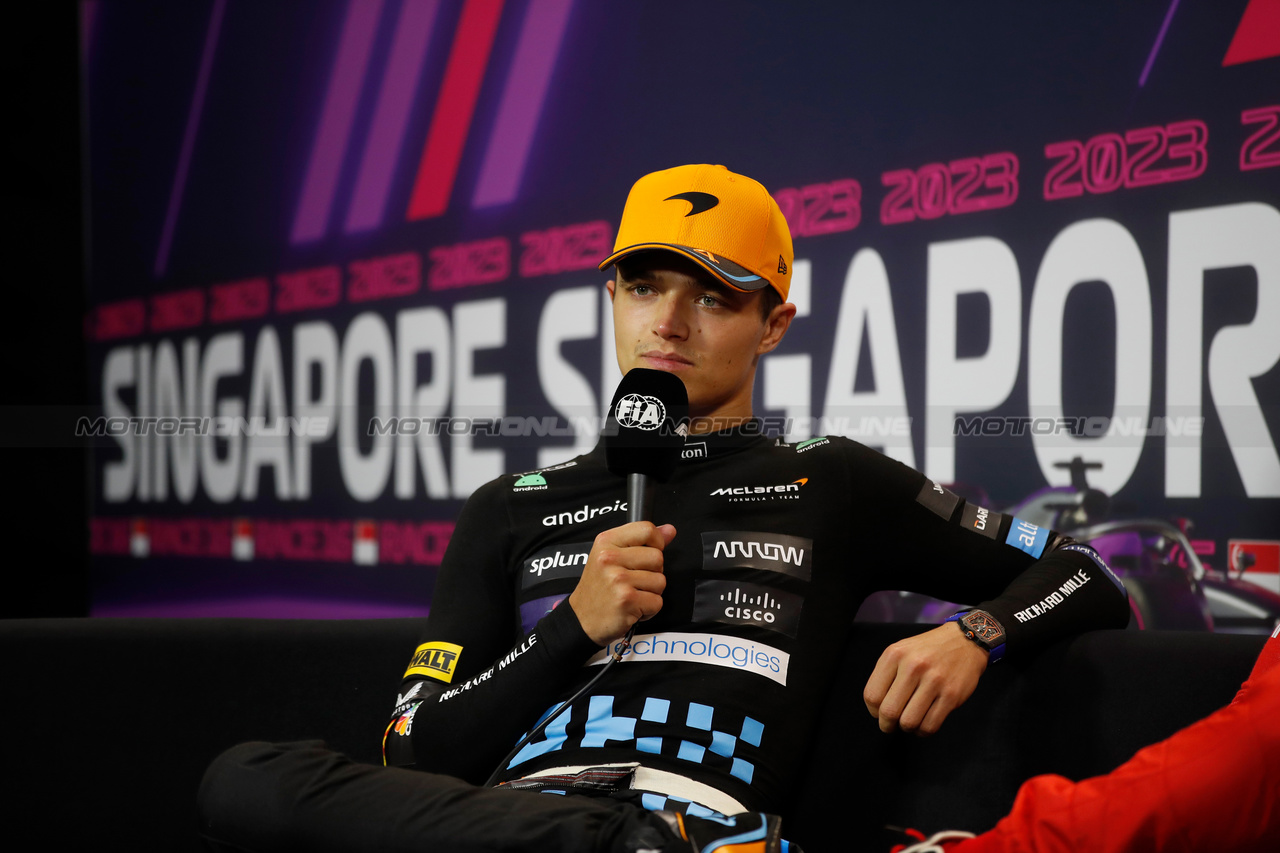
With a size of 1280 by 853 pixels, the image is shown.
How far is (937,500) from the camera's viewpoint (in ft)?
4.36

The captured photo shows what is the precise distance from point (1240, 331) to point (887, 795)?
1.06m

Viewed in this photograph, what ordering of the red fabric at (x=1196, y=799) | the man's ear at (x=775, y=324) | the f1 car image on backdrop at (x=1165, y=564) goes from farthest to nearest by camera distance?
the f1 car image on backdrop at (x=1165, y=564), the man's ear at (x=775, y=324), the red fabric at (x=1196, y=799)

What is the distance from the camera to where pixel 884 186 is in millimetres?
2184

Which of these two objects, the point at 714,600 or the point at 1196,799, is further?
the point at 714,600

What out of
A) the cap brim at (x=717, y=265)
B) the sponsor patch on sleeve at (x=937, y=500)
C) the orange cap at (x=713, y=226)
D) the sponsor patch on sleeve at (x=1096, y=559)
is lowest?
the sponsor patch on sleeve at (x=1096, y=559)

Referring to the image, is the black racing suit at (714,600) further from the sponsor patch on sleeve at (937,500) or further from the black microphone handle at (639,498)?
the black microphone handle at (639,498)

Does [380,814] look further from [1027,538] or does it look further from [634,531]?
[1027,538]

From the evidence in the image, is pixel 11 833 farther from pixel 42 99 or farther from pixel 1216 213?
pixel 42 99

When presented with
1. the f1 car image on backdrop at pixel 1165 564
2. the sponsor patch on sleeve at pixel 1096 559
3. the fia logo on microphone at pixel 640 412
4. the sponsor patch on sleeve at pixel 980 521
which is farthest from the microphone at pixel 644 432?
the f1 car image on backdrop at pixel 1165 564

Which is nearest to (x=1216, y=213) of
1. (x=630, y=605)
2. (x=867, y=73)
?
(x=867, y=73)

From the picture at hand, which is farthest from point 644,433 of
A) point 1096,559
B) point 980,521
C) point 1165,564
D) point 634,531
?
point 1165,564

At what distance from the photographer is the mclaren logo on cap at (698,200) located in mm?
1371

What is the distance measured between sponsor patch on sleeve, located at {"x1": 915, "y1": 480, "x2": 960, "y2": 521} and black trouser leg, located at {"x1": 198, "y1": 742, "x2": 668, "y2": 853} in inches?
23.1

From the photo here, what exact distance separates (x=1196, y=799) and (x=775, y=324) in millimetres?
822
